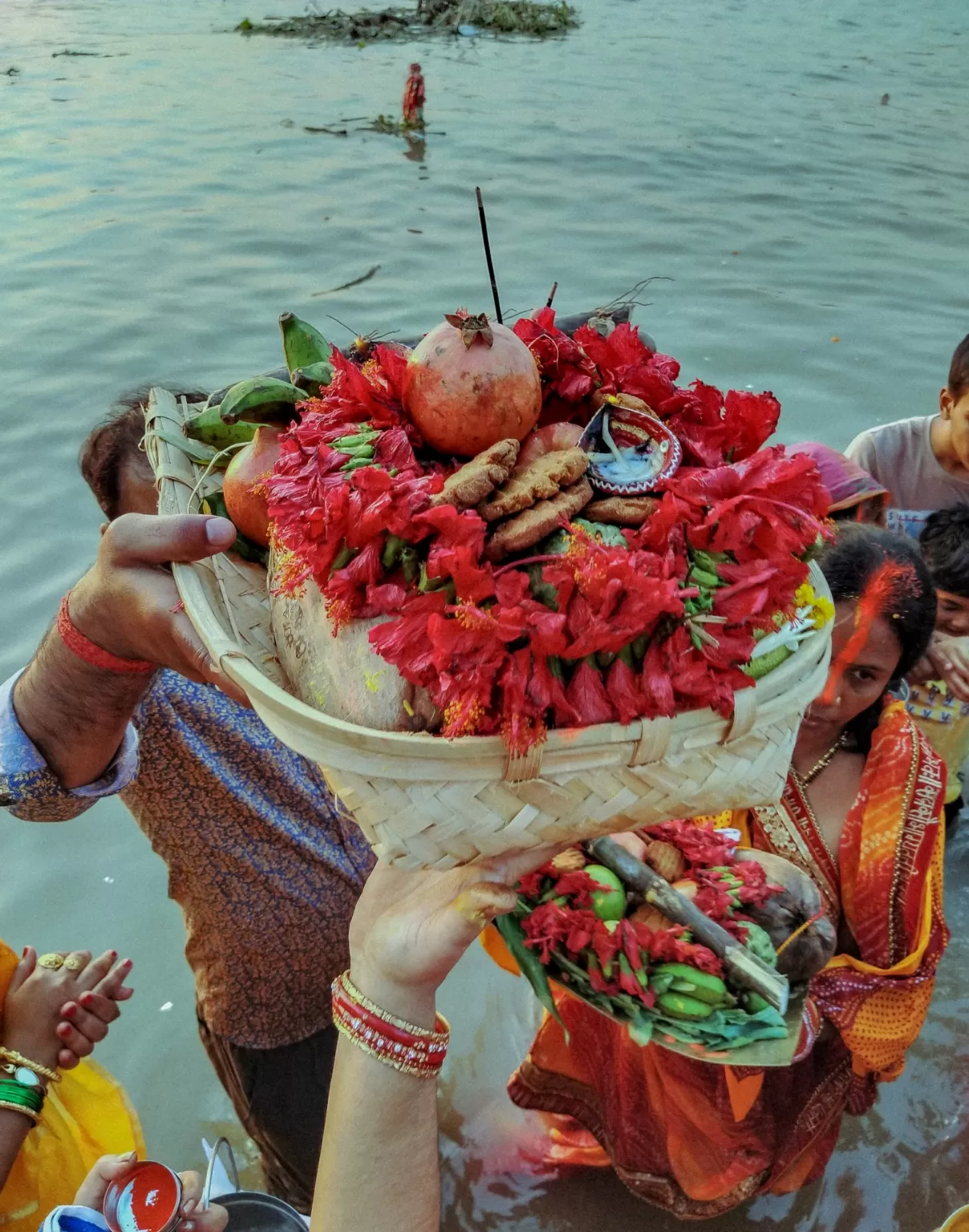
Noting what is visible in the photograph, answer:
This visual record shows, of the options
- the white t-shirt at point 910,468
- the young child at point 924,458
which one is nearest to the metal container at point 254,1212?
the young child at point 924,458

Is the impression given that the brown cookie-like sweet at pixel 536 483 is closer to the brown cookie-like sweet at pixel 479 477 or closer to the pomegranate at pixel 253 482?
the brown cookie-like sweet at pixel 479 477

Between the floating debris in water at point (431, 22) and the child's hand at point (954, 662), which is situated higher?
the floating debris in water at point (431, 22)

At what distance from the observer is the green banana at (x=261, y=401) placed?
1.71 m

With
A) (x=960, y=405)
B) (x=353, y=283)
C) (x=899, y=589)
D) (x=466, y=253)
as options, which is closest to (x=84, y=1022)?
(x=899, y=589)

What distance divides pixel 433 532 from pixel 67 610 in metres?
0.87

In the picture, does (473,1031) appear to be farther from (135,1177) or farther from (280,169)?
(280,169)

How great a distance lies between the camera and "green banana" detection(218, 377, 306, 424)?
5.60 ft

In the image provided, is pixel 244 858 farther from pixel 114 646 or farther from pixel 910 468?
pixel 910 468

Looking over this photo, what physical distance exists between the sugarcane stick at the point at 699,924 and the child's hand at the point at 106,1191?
0.95 m

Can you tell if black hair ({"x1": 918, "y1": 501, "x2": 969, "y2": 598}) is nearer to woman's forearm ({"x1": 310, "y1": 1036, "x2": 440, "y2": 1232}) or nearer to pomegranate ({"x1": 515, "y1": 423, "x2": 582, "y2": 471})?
pomegranate ({"x1": 515, "y1": 423, "x2": 582, "y2": 471})

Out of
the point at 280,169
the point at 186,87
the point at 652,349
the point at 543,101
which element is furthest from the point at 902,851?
the point at 186,87

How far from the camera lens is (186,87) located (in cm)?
1294

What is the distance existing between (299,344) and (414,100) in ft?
37.8

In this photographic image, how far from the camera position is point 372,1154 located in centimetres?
141
